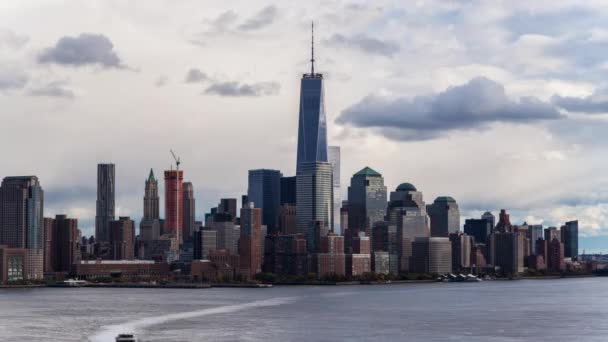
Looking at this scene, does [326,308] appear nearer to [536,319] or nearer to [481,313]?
[481,313]

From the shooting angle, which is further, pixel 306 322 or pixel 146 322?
pixel 306 322

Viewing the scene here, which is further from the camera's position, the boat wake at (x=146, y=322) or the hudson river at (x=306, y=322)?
the hudson river at (x=306, y=322)

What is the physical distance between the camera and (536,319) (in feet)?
514

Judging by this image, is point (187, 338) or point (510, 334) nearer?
point (187, 338)

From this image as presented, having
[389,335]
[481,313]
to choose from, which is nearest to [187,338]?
[389,335]

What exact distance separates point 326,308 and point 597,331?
61.5 meters

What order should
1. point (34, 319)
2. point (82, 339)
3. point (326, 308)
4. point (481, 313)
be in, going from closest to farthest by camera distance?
point (82, 339) → point (34, 319) → point (481, 313) → point (326, 308)

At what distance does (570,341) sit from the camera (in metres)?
122

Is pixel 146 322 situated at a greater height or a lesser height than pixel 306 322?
greater

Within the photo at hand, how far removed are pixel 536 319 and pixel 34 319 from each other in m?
70.5

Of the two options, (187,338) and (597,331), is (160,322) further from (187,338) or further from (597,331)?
(597,331)

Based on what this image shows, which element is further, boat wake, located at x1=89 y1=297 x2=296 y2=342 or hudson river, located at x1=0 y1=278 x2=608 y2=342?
hudson river, located at x1=0 y1=278 x2=608 y2=342

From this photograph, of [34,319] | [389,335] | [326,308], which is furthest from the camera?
[326,308]

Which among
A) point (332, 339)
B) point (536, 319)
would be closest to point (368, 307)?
point (536, 319)
